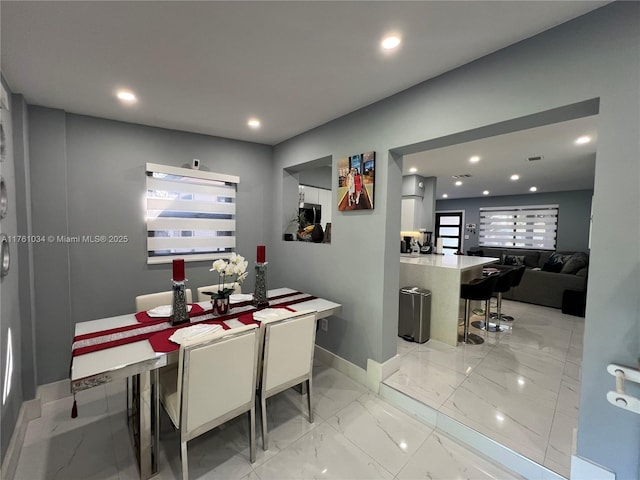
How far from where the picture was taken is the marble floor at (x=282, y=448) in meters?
1.63

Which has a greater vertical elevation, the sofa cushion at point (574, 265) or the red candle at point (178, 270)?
the red candle at point (178, 270)

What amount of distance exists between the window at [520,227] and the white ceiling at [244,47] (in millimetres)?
8117

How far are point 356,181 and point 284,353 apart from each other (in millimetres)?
1596

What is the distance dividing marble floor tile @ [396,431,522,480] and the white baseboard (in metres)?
0.35

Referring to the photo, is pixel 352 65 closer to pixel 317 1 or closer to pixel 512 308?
pixel 317 1

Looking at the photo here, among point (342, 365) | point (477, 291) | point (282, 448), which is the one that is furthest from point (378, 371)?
point (477, 291)

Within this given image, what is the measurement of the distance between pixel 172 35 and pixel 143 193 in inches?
71.4

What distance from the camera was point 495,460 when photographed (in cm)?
171

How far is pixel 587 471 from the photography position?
134 centimetres

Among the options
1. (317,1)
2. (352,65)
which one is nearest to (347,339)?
(352,65)

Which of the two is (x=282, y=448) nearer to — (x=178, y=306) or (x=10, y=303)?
(x=178, y=306)

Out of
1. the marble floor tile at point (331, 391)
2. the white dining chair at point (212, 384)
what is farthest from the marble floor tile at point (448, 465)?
the white dining chair at point (212, 384)

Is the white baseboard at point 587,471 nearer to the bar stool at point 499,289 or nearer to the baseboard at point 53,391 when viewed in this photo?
the bar stool at point 499,289

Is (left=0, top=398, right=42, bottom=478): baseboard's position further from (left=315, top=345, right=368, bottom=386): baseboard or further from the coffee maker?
the coffee maker
